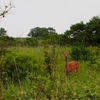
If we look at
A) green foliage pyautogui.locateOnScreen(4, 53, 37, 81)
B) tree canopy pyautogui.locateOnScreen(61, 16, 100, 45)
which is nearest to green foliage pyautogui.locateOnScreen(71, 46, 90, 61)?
green foliage pyautogui.locateOnScreen(4, 53, 37, 81)

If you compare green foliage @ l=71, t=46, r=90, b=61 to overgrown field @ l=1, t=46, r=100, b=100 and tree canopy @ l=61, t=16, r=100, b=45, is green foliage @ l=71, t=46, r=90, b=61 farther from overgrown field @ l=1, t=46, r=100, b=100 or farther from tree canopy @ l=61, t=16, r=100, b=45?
tree canopy @ l=61, t=16, r=100, b=45

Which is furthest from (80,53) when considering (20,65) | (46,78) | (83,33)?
(46,78)

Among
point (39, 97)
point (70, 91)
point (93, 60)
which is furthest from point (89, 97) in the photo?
point (93, 60)

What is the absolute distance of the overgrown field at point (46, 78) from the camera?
440 cm

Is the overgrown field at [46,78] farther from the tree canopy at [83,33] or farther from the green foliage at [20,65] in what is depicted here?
the tree canopy at [83,33]

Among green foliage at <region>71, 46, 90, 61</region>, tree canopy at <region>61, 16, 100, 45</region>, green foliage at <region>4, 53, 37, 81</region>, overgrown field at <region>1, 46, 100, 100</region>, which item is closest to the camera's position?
→ overgrown field at <region>1, 46, 100, 100</region>

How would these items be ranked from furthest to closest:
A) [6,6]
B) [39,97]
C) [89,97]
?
[89,97]
[39,97]
[6,6]

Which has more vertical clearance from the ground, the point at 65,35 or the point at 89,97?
the point at 65,35

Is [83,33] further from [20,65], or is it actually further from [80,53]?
[20,65]

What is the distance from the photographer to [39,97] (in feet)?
14.9

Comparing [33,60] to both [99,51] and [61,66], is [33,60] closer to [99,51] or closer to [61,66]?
[61,66]

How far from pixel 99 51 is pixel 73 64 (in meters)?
4.02

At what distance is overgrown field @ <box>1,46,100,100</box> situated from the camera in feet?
14.4

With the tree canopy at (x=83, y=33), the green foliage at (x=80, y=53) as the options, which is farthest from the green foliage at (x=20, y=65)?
the tree canopy at (x=83, y=33)
